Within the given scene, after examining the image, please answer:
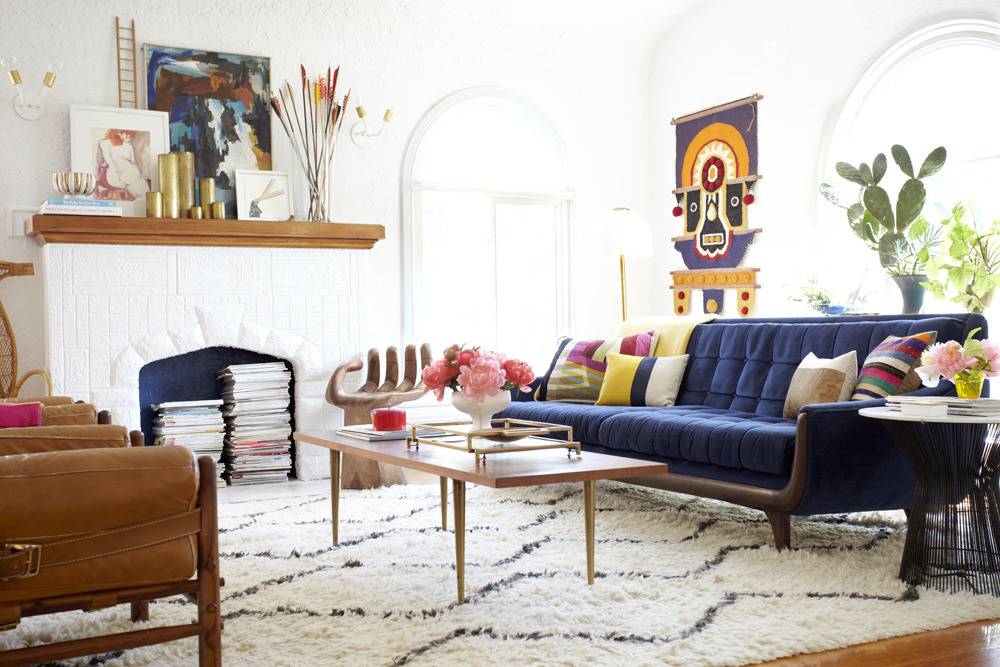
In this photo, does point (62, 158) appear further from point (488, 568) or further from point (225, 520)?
point (488, 568)

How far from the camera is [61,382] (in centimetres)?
548

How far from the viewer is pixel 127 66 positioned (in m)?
5.95

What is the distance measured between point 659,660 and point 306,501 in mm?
2921

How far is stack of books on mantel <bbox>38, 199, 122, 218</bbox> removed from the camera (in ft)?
17.6

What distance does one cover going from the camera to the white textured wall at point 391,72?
5.72 m

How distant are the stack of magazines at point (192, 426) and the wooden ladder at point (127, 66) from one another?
1794mm

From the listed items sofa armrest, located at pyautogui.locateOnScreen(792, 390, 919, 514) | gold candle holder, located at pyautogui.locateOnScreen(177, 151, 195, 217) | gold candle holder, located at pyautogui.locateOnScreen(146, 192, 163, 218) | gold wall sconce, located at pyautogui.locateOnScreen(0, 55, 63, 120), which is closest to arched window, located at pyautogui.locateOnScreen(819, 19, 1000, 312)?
sofa armrest, located at pyautogui.locateOnScreen(792, 390, 919, 514)

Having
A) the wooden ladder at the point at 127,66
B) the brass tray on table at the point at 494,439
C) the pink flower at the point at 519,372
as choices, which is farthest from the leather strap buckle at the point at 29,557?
the wooden ladder at the point at 127,66

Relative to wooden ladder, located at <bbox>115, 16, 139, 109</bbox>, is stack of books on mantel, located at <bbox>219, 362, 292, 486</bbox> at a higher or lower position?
lower

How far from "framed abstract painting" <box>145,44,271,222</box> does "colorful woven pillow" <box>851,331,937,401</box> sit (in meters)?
3.82

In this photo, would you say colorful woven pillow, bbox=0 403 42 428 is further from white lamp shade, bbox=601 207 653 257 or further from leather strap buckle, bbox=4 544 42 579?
white lamp shade, bbox=601 207 653 257

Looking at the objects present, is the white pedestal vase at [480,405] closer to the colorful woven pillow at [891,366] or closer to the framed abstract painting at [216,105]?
the colorful woven pillow at [891,366]

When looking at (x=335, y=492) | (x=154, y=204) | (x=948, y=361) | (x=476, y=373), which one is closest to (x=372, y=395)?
(x=154, y=204)

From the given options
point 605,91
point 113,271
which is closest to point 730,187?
point 605,91
